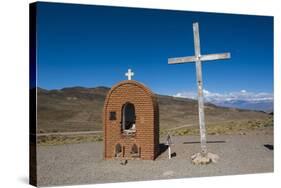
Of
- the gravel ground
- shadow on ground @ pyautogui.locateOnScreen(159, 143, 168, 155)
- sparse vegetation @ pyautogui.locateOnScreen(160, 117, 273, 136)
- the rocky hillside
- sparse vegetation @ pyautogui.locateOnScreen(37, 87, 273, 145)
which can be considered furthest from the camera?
sparse vegetation @ pyautogui.locateOnScreen(160, 117, 273, 136)

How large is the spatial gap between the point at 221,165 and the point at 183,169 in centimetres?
120

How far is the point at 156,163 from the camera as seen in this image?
1331cm

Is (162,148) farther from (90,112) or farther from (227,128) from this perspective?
(227,128)

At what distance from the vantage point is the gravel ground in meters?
12.2

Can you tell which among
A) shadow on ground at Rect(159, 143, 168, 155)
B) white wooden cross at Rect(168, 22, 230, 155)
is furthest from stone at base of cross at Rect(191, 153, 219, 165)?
shadow on ground at Rect(159, 143, 168, 155)

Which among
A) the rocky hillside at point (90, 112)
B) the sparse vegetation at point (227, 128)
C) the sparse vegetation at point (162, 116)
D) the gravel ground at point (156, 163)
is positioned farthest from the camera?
the sparse vegetation at point (227, 128)

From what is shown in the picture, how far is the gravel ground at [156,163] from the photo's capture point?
40.1 ft

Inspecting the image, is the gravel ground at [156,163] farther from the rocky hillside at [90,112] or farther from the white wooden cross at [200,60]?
the white wooden cross at [200,60]

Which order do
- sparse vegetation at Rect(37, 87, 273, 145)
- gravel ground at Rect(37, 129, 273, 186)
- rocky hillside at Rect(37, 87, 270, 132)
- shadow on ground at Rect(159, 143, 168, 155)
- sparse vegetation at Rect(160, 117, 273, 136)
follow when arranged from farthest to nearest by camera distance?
sparse vegetation at Rect(160, 117, 273, 136)
shadow on ground at Rect(159, 143, 168, 155)
sparse vegetation at Rect(37, 87, 273, 145)
rocky hillside at Rect(37, 87, 270, 132)
gravel ground at Rect(37, 129, 273, 186)

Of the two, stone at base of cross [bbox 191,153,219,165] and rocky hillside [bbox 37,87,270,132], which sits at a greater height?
rocky hillside [bbox 37,87,270,132]

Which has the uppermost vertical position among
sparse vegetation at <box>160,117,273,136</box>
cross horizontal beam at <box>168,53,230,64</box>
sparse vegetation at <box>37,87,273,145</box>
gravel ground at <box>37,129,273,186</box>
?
cross horizontal beam at <box>168,53,230,64</box>

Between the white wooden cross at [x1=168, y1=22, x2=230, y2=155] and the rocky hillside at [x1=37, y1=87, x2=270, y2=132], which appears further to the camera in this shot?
the white wooden cross at [x1=168, y1=22, x2=230, y2=155]

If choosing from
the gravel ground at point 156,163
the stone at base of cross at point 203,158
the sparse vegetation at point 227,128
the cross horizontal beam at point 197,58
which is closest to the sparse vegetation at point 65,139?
the gravel ground at point 156,163

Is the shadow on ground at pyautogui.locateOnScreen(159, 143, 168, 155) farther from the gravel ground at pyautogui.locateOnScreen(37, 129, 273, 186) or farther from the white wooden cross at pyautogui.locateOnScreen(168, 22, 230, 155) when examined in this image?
the white wooden cross at pyautogui.locateOnScreen(168, 22, 230, 155)
